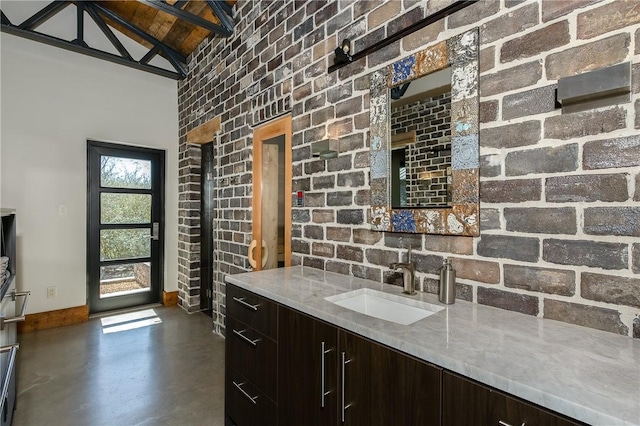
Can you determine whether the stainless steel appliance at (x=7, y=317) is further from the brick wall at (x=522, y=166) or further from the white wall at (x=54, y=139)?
the brick wall at (x=522, y=166)

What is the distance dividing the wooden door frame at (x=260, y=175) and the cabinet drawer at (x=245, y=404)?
36.1 inches

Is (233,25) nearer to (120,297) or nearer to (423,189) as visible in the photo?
(423,189)

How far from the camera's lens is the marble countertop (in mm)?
706

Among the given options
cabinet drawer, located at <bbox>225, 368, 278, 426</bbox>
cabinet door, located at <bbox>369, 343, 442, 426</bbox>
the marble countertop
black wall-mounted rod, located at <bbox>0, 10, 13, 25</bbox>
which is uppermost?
black wall-mounted rod, located at <bbox>0, 10, 13, 25</bbox>

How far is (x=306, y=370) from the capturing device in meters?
1.39

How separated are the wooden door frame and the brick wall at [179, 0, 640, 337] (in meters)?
0.33

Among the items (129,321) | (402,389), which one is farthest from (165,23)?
(402,389)

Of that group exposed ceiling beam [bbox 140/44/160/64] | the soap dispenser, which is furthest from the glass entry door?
the soap dispenser

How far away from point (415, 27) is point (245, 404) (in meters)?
2.24

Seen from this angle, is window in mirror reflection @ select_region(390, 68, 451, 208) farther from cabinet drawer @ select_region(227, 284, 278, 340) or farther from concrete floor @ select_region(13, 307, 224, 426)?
concrete floor @ select_region(13, 307, 224, 426)

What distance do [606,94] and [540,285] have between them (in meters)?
0.70

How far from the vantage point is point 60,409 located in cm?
221

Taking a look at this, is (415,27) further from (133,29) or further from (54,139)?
(54,139)

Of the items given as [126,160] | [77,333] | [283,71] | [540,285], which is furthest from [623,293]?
[126,160]
